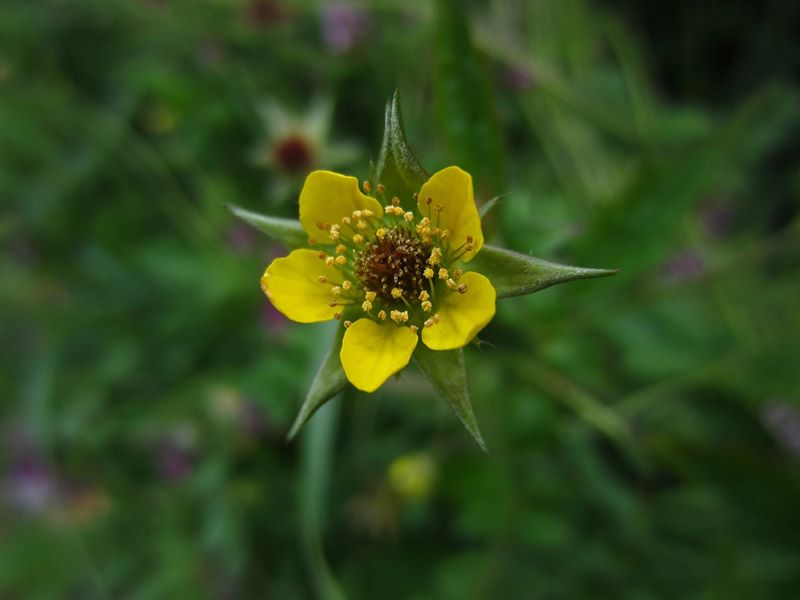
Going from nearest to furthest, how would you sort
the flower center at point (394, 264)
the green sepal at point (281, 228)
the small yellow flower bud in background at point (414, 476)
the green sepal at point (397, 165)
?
the green sepal at point (397, 165) < the green sepal at point (281, 228) < the flower center at point (394, 264) < the small yellow flower bud in background at point (414, 476)

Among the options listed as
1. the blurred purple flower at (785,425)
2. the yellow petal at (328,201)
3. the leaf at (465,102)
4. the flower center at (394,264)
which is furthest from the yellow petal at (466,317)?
the blurred purple flower at (785,425)

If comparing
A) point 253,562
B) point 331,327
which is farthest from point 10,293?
point 331,327

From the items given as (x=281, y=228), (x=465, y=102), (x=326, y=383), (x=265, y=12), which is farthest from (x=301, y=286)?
(x=265, y=12)

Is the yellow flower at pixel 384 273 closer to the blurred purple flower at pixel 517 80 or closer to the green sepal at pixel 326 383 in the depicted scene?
the green sepal at pixel 326 383

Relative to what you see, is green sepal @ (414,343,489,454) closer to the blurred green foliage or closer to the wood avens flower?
the wood avens flower

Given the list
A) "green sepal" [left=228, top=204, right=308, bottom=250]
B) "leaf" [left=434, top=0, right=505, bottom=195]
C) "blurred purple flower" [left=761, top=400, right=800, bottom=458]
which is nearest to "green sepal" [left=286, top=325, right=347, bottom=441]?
"green sepal" [left=228, top=204, right=308, bottom=250]

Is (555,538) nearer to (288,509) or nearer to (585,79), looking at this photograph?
(288,509)

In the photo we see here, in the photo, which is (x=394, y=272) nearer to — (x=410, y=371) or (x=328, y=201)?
(x=328, y=201)
